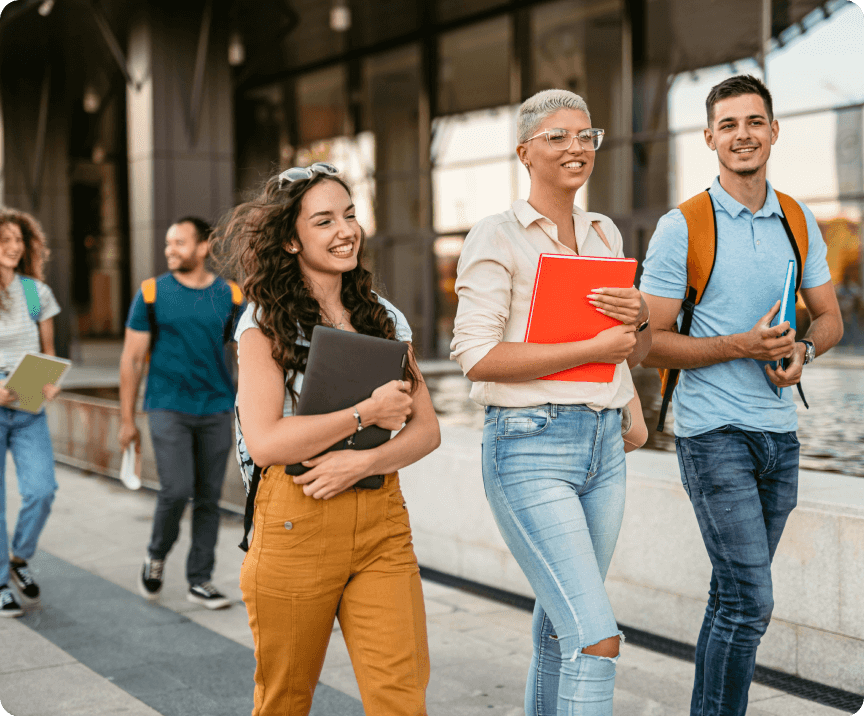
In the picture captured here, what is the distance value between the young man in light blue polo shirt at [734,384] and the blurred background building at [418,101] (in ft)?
35.7

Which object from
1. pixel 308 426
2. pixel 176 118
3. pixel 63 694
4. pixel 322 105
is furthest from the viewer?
pixel 322 105

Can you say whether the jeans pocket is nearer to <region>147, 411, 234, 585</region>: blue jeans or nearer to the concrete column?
<region>147, 411, 234, 585</region>: blue jeans

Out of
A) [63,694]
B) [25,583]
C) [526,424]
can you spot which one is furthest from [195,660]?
[526,424]

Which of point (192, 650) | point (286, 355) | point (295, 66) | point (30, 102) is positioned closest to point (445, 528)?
point (192, 650)

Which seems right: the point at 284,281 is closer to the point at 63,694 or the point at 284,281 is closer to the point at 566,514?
the point at 566,514

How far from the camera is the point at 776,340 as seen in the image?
9.11 ft

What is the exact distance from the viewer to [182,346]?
5172 millimetres

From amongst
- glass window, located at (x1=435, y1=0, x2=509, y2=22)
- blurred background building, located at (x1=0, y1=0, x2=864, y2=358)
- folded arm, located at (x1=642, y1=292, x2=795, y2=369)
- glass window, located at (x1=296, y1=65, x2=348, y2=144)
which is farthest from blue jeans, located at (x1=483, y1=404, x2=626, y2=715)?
glass window, located at (x1=296, y1=65, x2=348, y2=144)

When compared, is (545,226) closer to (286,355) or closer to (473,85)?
(286,355)

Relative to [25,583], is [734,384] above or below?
above

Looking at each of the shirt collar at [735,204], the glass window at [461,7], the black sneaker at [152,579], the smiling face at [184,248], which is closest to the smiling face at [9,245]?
the smiling face at [184,248]

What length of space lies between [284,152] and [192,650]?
19.8 metres

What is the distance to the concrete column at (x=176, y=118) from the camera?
15.7m

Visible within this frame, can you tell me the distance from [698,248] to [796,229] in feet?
1.13
